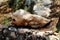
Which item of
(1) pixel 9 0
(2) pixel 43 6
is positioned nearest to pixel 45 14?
(2) pixel 43 6

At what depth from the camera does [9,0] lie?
193 centimetres

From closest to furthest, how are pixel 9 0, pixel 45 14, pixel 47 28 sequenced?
1. pixel 47 28
2. pixel 45 14
3. pixel 9 0

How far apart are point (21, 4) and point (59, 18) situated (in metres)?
0.42

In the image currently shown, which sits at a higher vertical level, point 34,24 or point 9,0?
point 9,0

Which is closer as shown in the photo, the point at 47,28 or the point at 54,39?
the point at 54,39

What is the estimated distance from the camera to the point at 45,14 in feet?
5.45

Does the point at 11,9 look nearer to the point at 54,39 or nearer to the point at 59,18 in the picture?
the point at 59,18

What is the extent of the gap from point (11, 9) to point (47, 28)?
49 centimetres

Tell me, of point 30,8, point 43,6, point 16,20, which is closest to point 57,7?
point 43,6

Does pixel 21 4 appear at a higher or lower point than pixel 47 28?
higher

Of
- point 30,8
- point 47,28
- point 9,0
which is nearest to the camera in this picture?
point 47,28

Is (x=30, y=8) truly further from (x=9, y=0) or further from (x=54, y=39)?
(x=54, y=39)

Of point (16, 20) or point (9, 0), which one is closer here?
point (16, 20)

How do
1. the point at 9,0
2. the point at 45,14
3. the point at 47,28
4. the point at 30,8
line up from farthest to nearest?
1. the point at 9,0
2. the point at 30,8
3. the point at 45,14
4. the point at 47,28
